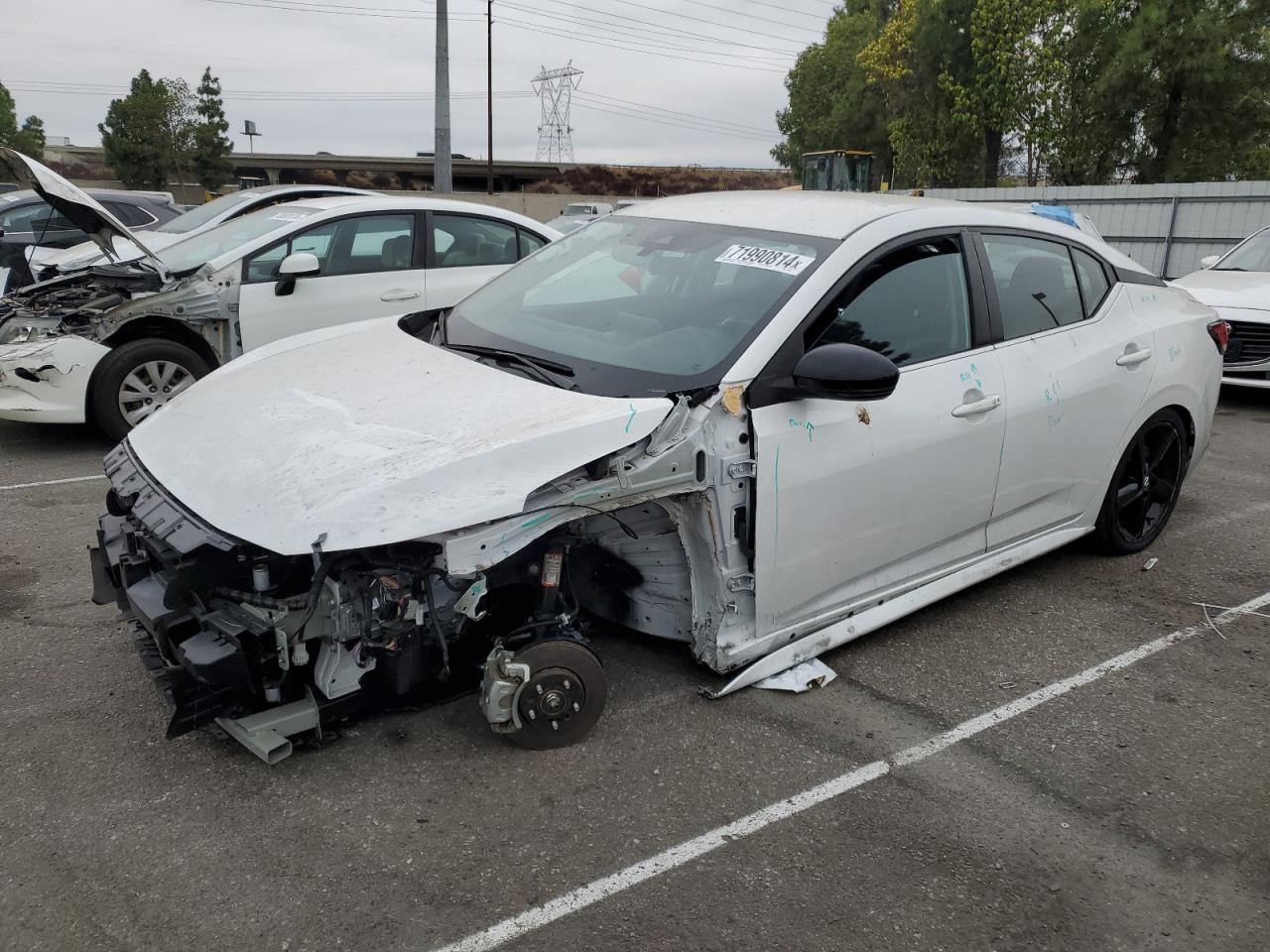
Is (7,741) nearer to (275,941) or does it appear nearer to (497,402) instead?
(275,941)

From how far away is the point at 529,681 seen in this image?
10.0 feet

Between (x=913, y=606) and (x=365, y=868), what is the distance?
221 cm

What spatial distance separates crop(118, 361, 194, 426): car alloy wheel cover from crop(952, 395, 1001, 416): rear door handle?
17.0 ft

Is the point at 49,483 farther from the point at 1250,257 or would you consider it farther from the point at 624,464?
the point at 1250,257

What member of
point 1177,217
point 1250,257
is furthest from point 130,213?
point 1177,217

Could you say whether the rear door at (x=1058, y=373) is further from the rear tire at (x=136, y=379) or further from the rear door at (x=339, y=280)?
the rear tire at (x=136, y=379)

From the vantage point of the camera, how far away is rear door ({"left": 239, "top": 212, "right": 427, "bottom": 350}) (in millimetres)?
6934

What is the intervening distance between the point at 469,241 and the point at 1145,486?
508 centimetres

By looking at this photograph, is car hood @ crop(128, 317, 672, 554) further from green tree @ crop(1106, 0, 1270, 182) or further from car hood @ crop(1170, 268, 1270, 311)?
green tree @ crop(1106, 0, 1270, 182)

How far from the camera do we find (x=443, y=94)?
2438 centimetres

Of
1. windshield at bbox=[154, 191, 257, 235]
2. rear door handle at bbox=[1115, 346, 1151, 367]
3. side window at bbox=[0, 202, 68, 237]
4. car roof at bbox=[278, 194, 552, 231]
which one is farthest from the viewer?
side window at bbox=[0, 202, 68, 237]

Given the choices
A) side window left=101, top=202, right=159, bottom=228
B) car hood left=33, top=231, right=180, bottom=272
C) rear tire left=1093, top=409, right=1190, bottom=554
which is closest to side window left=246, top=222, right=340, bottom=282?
car hood left=33, top=231, right=180, bottom=272

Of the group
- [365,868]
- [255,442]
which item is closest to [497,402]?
[255,442]

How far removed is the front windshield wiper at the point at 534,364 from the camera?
3.35m
